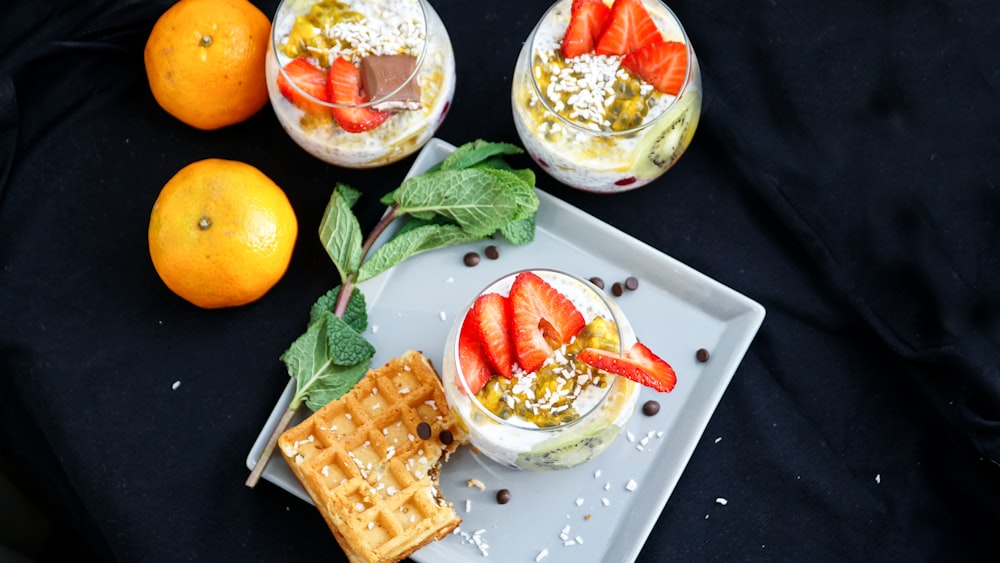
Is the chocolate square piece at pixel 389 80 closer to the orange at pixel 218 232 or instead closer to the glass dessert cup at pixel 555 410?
the orange at pixel 218 232

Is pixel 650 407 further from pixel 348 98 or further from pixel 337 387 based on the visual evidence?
pixel 348 98

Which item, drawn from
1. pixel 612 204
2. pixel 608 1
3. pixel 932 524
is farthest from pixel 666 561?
pixel 608 1

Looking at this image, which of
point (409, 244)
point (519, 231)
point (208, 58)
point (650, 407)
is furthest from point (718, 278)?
point (208, 58)

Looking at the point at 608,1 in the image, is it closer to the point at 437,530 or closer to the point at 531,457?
the point at 531,457

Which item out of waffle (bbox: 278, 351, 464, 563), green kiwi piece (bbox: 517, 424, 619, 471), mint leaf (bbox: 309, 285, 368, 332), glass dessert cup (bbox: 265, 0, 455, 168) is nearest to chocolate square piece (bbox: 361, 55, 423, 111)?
glass dessert cup (bbox: 265, 0, 455, 168)

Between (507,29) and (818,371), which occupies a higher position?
(507,29)

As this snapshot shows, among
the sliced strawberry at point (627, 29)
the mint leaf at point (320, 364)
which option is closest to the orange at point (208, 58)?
the mint leaf at point (320, 364)
